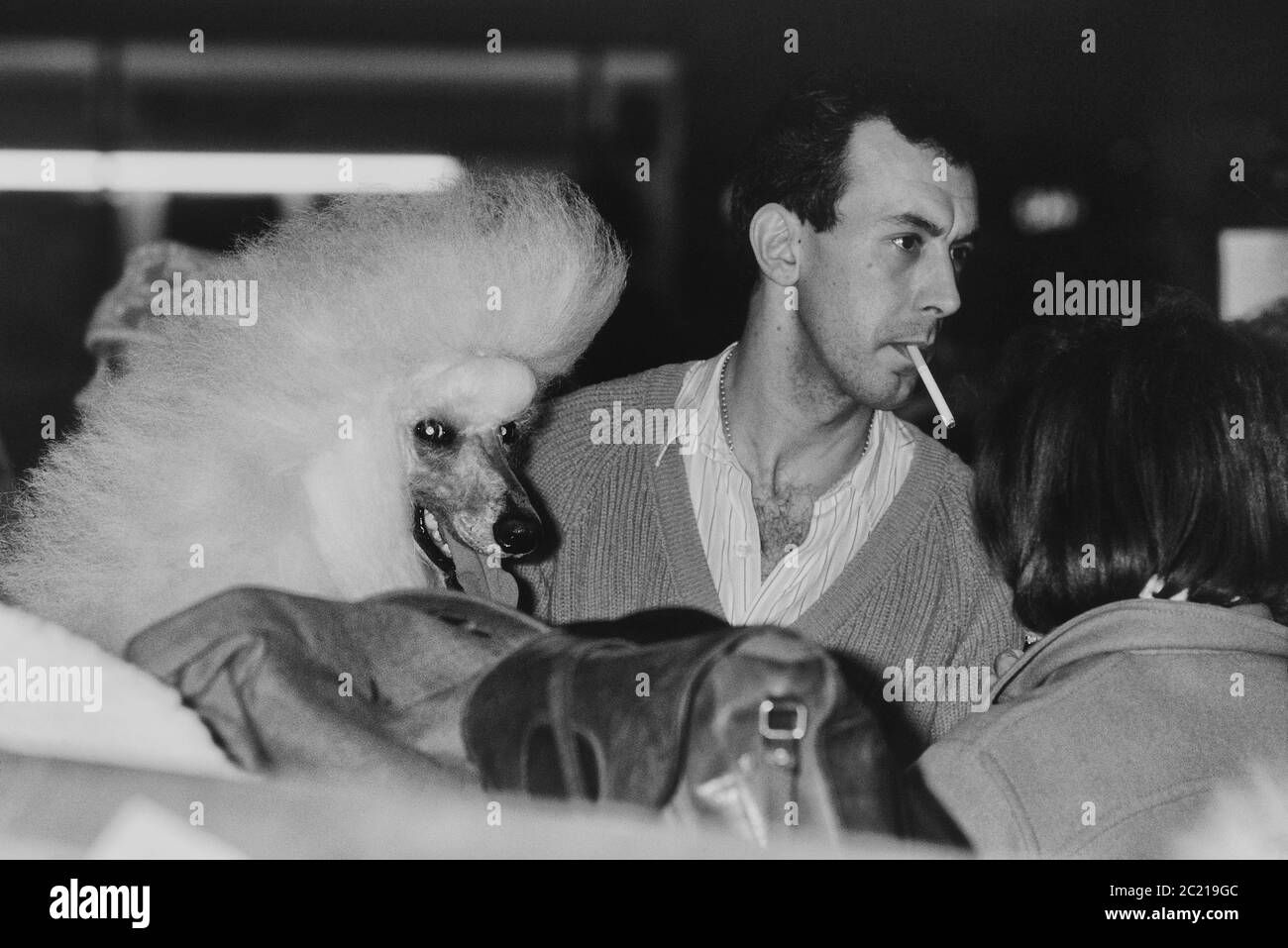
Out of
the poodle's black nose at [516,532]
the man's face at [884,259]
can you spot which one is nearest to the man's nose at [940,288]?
the man's face at [884,259]

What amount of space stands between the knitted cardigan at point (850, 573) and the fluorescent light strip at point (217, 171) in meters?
0.29

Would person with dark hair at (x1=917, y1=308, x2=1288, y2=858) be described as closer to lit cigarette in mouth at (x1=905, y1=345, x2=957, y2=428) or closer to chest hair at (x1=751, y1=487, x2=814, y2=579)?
lit cigarette in mouth at (x1=905, y1=345, x2=957, y2=428)

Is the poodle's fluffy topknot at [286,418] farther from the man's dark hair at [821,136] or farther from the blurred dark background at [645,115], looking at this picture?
the man's dark hair at [821,136]

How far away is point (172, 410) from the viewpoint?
119 centimetres

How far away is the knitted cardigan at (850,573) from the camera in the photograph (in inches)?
51.6

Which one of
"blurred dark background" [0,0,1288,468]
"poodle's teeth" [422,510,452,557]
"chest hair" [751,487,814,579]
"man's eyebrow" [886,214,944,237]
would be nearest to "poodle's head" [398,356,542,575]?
"poodle's teeth" [422,510,452,557]

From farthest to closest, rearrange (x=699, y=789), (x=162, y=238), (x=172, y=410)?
(x=162, y=238)
(x=172, y=410)
(x=699, y=789)

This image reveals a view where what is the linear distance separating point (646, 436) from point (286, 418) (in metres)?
0.39

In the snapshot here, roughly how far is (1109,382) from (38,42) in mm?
1155

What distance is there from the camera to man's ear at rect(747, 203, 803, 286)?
1331mm

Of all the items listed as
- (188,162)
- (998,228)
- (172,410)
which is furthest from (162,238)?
(998,228)

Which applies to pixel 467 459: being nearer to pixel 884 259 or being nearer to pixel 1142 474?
pixel 884 259
